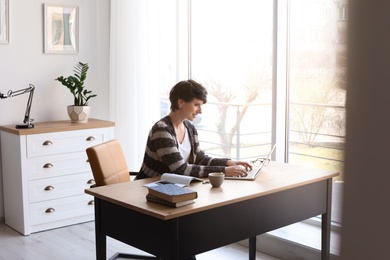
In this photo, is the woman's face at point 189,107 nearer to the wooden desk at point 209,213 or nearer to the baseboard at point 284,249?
the wooden desk at point 209,213

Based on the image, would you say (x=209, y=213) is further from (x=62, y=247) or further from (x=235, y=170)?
(x=62, y=247)

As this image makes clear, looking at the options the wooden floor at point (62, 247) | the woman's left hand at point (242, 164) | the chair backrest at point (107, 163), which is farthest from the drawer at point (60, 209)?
the woman's left hand at point (242, 164)

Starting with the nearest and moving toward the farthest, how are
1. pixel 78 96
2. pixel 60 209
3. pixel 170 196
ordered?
pixel 170 196 → pixel 60 209 → pixel 78 96

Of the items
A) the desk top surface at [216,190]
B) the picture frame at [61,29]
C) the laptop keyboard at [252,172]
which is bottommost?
the desk top surface at [216,190]

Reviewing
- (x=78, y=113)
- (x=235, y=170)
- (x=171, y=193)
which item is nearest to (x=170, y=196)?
(x=171, y=193)

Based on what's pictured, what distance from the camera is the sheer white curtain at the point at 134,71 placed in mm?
4883

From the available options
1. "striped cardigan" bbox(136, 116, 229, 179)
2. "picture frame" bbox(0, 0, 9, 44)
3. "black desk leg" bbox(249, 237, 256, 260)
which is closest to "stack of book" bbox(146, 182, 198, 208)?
"striped cardigan" bbox(136, 116, 229, 179)

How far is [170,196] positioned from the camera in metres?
2.35

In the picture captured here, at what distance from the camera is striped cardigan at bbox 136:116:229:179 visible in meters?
3.01

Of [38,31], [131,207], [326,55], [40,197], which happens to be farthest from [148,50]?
[326,55]

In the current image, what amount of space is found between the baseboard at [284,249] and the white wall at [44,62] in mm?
2104

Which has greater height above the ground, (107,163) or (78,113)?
(78,113)

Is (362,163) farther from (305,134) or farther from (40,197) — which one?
(40,197)

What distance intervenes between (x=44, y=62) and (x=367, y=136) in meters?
4.70
